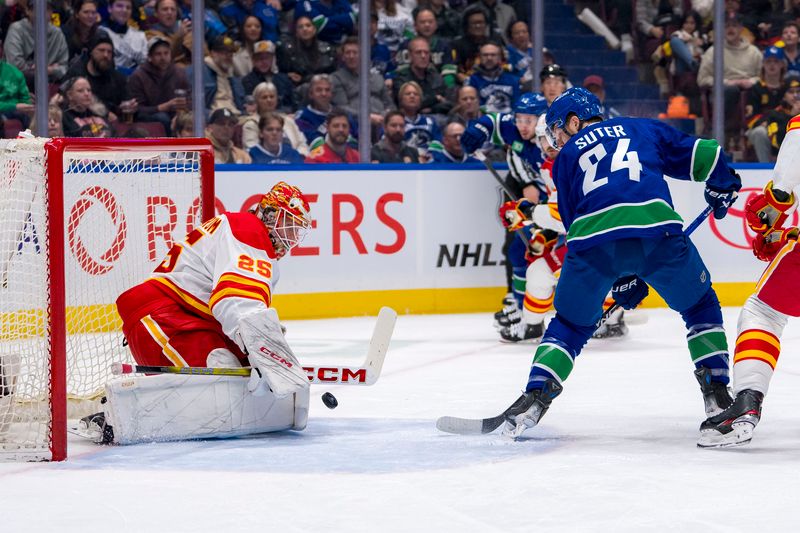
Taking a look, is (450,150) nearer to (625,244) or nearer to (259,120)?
(259,120)

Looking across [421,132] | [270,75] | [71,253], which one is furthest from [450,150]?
[71,253]

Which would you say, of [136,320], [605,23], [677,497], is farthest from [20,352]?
[605,23]

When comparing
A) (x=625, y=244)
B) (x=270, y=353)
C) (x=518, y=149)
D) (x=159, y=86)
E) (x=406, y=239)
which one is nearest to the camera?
(x=270, y=353)

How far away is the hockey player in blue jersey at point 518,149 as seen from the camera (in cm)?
608

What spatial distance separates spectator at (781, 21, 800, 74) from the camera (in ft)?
26.0

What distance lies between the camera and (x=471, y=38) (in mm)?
7562

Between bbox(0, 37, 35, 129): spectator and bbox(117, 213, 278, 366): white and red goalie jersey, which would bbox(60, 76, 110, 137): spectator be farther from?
bbox(117, 213, 278, 366): white and red goalie jersey

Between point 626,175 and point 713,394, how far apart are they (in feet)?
2.19

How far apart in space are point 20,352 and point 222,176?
3130 millimetres

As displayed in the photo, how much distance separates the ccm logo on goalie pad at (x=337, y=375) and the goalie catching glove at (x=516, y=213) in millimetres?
2337

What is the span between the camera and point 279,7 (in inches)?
279

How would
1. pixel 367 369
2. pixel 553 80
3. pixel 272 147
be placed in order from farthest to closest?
pixel 272 147
pixel 553 80
pixel 367 369

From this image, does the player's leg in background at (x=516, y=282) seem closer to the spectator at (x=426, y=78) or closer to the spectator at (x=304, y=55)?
the spectator at (x=426, y=78)

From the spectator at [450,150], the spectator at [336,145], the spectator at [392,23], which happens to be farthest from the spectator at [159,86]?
the spectator at [450,150]
